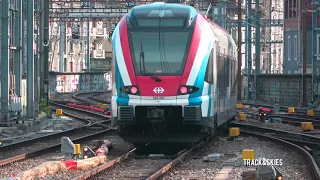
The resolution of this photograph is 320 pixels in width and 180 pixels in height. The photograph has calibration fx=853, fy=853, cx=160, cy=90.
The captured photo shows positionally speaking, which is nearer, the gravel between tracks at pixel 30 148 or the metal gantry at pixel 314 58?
the gravel between tracks at pixel 30 148

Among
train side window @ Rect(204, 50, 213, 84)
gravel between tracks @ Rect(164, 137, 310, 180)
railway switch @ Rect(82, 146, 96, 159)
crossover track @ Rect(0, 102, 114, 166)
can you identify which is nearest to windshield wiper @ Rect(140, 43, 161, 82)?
train side window @ Rect(204, 50, 213, 84)

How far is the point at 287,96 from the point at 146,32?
31.8 metres

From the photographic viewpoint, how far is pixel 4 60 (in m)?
24.2

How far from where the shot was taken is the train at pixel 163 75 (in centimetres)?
1586

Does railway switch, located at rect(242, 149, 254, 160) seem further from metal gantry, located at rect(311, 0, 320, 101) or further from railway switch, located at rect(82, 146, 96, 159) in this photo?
metal gantry, located at rect(311, 0, 320, 101)

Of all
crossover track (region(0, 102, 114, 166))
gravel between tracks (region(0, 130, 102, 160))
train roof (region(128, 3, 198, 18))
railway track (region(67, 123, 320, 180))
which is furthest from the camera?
gravel between tracks (region(0, 130, 102, 160))

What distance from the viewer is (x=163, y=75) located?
15906mm

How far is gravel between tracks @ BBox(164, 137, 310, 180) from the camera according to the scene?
13016 mm

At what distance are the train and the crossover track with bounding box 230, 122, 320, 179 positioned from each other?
6.82ft

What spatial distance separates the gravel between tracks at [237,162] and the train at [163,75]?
0.87 meters

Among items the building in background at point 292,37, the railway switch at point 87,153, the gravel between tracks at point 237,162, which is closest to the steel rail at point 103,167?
the railway switch at point 87,153

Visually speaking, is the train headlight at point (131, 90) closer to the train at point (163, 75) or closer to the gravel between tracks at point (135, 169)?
the train at point (163, 75)

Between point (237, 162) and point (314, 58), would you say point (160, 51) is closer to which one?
point (237, 162)

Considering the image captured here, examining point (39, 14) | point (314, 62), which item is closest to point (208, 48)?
point (39, 14)
